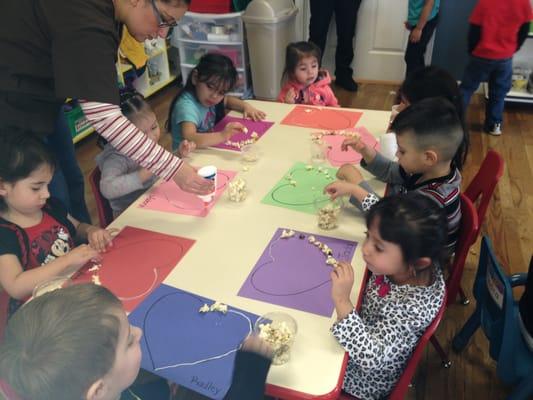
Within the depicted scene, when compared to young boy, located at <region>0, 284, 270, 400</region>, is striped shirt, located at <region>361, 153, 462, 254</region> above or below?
below

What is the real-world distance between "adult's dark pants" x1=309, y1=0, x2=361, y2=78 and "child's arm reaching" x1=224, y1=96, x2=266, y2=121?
7.60 ft

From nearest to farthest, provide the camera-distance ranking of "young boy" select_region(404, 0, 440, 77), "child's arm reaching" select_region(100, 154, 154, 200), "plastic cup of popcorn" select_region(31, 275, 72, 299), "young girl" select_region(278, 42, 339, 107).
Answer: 1. "plastic cup of popcorn" select_region(31, 275, 72, 299)
2. "child's arm reaching" select_region(100, 154, 154, 200)
3. "young girl" select_region(278, 42, 339, 107)
4. "young boy" select_region(404, 0, 440, 77)

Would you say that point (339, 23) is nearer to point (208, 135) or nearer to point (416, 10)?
point (416, 10)

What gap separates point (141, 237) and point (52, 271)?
0.25 metres

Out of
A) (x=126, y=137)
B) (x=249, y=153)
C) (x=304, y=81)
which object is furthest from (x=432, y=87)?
(x=126, y=137)

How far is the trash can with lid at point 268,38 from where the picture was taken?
383cm

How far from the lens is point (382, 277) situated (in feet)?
3.95

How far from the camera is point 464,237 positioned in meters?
1.38

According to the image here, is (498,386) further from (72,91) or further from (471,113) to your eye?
(471,113)

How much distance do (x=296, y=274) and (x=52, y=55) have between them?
853 millimetres

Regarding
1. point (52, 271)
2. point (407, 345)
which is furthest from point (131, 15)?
point (407, 345)

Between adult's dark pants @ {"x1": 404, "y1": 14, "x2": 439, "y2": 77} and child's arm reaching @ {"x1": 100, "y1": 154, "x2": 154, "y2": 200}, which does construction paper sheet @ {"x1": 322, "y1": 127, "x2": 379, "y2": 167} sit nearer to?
child's arm reaching @ {"x1": 100, "y1": 154, "x2": 154, "y2": 200}

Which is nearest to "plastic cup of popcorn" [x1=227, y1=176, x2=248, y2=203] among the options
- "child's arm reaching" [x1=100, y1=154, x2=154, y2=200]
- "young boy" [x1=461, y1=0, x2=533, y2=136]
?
"child's arm reaching" [x1=100, y1=154, x2=154, y2=200]

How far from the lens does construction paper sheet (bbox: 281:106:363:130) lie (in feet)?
6.70
